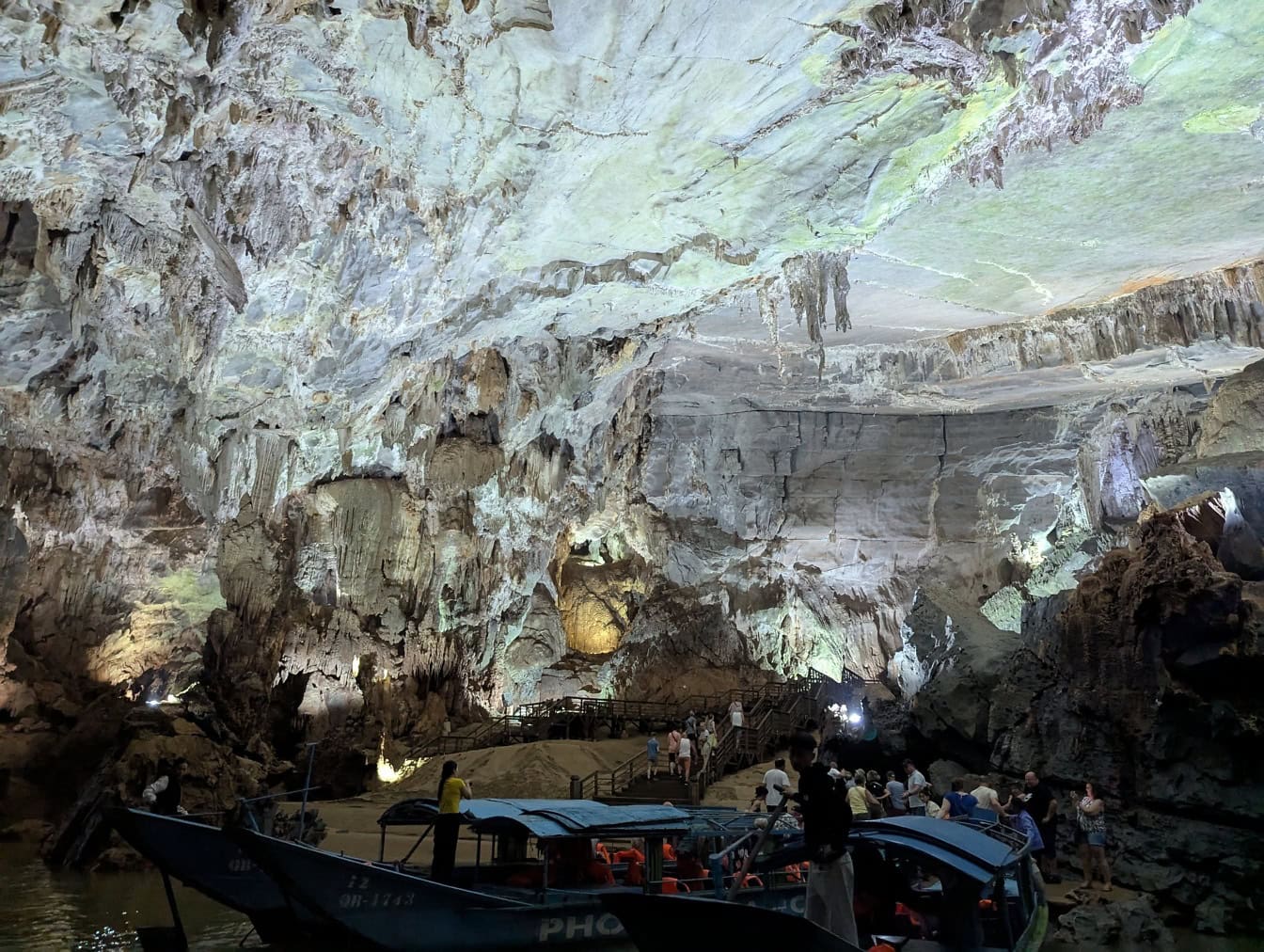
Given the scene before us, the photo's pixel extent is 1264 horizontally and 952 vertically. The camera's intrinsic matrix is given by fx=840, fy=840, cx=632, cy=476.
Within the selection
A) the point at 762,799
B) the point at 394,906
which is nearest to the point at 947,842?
the point at 762,799

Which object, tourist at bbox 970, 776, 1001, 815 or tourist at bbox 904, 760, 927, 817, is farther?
tourist at bbox 904, 760, 927, 817

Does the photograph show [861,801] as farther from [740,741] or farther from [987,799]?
[740,741]

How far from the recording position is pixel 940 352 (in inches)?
650

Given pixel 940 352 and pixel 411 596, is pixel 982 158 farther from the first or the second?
pixel 411 596

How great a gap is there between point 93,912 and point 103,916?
0.25 m

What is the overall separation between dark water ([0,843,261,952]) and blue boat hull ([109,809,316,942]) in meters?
0.30

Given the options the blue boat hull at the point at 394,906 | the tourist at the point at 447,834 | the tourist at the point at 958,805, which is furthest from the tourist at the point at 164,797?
the tourist at the point at 958,805

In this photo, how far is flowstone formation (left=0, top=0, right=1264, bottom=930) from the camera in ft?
24.8

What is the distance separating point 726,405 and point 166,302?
12885 millimetres

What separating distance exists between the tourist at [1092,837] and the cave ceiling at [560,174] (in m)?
6.85

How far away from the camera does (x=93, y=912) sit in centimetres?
879

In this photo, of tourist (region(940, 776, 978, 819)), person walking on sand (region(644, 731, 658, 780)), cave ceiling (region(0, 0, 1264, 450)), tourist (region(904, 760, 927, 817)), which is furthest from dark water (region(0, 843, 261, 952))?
person walking on sand (region(644, 731, 658, 780))

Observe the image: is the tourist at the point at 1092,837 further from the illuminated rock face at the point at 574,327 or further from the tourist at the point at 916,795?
the illuminated rock face at the point at 574,327

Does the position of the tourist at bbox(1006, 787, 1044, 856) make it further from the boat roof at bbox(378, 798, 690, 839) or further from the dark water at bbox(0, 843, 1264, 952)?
the boat roof at bbox(378, 798, 690, 839)
